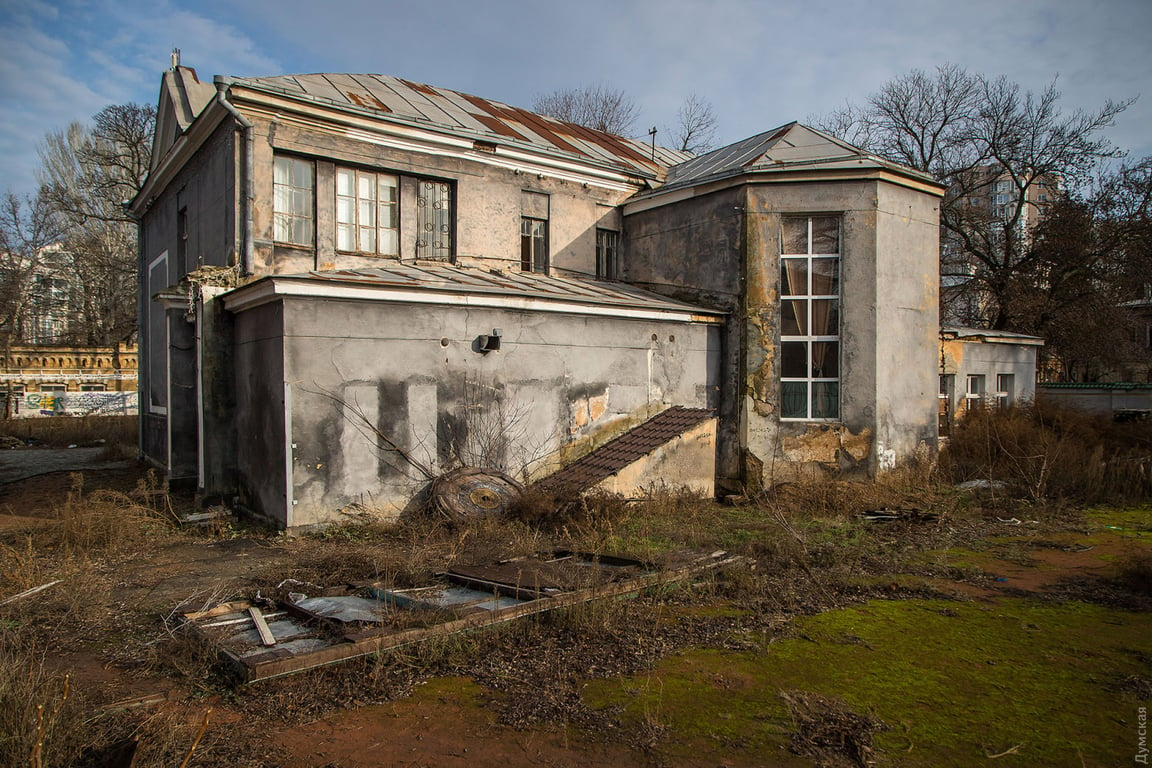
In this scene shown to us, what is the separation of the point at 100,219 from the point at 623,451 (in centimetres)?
3051

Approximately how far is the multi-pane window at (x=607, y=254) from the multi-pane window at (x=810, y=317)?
3.82 m

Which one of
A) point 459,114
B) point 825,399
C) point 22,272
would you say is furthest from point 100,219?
point 825,399

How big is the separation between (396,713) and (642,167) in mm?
13917

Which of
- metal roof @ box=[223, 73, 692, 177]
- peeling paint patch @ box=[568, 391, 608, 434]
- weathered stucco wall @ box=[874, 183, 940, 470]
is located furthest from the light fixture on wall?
weathered stucco wall @ box=[874, 183, 940, 470]

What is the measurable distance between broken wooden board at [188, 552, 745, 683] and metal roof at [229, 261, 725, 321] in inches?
170

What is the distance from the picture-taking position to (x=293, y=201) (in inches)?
436

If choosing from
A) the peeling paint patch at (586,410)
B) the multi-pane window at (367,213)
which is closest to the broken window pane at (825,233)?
the peeling paint patch at (586,410)

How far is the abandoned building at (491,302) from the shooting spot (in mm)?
9453

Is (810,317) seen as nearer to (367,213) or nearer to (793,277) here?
(793,277)

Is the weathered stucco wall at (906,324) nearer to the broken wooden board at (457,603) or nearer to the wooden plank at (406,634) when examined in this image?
the broken wooden board at (457,603)

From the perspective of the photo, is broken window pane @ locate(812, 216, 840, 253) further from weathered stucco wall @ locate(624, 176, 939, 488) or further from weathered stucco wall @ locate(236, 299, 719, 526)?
weathered stucco wall @ locate(236, 299, 719, 526)

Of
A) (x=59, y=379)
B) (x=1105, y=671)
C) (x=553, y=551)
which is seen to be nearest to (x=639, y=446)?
(x=553, y=551)

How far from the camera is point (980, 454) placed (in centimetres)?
1355

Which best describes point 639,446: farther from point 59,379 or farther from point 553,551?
point 59,379
